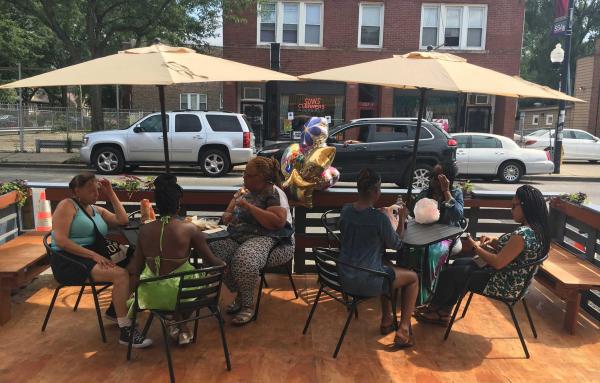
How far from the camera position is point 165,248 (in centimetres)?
330

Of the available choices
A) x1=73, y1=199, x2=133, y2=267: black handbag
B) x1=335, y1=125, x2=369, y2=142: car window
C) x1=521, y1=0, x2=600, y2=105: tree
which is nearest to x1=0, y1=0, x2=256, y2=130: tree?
x1=335, y1=125, x2=369, y2=142: car window

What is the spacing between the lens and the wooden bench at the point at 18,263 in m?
3.93

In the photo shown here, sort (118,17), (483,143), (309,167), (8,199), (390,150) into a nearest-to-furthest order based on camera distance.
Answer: (8,199) < (309,167) < (390,150) < (483,143) < (118,17)

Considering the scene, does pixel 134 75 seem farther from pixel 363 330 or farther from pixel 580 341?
pixel 580 341

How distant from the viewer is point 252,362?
11.4 feet

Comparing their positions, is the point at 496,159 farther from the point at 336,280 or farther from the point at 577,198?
the point at 336,280

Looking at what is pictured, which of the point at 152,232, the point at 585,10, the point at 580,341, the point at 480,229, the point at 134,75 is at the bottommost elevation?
the point at 580,341

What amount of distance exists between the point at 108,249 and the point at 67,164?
14.2 m

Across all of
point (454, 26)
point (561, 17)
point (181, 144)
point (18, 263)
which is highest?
point (454, 26)

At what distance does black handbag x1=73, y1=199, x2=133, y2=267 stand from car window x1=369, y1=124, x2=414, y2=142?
8460 mm

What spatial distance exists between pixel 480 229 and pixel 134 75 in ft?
11.7

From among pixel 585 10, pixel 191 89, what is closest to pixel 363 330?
pixel 191 89

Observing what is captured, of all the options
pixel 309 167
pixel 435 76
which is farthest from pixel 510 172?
pixel 435 76

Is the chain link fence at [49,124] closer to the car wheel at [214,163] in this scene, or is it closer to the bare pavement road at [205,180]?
the bare pavement road at [205,180]
